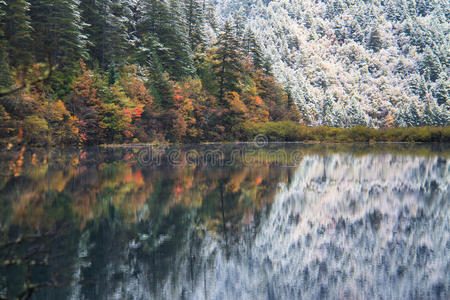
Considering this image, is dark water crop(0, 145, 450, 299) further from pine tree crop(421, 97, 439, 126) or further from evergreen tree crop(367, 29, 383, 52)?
evergreen tree crop(367, 29, 383, 52)

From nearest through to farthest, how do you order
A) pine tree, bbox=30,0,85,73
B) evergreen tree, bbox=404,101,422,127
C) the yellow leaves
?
pine tree, bbox=30,0,85,73 → evergreen tree, bbox=404,101,422,127 → the yellow leaves

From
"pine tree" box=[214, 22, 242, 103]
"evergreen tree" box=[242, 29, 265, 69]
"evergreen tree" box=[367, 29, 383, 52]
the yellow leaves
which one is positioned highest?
"evergreen tree" box=[367, 29, 383, 52]

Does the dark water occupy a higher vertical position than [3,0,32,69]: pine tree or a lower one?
lower

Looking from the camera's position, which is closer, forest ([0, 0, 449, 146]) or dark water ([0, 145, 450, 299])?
dark water ([0, 145, 450, 299])

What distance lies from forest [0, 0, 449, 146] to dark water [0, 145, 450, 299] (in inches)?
416

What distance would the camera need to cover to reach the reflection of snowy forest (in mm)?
121750

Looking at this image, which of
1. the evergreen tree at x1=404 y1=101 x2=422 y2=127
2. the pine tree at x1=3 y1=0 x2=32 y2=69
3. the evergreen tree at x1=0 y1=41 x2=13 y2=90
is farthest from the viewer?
the evergreen tree at x1=404 y1=101 x2=422 y2=127

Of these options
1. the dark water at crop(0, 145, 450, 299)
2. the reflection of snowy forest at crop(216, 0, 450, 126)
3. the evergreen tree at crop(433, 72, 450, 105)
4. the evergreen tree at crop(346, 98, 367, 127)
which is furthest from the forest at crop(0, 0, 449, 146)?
the evergreen tree at crop(433, 72, 450, 105)

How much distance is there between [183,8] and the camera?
67.8m

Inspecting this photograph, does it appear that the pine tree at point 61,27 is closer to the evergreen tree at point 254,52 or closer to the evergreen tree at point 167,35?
the evergreen tree at point 167,35

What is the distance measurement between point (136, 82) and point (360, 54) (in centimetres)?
11798

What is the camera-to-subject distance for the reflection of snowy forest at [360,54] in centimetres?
A: 12175

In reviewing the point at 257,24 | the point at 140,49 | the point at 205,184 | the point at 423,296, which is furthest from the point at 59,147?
the point at 257,24

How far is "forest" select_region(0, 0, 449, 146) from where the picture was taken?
36.5 metres
